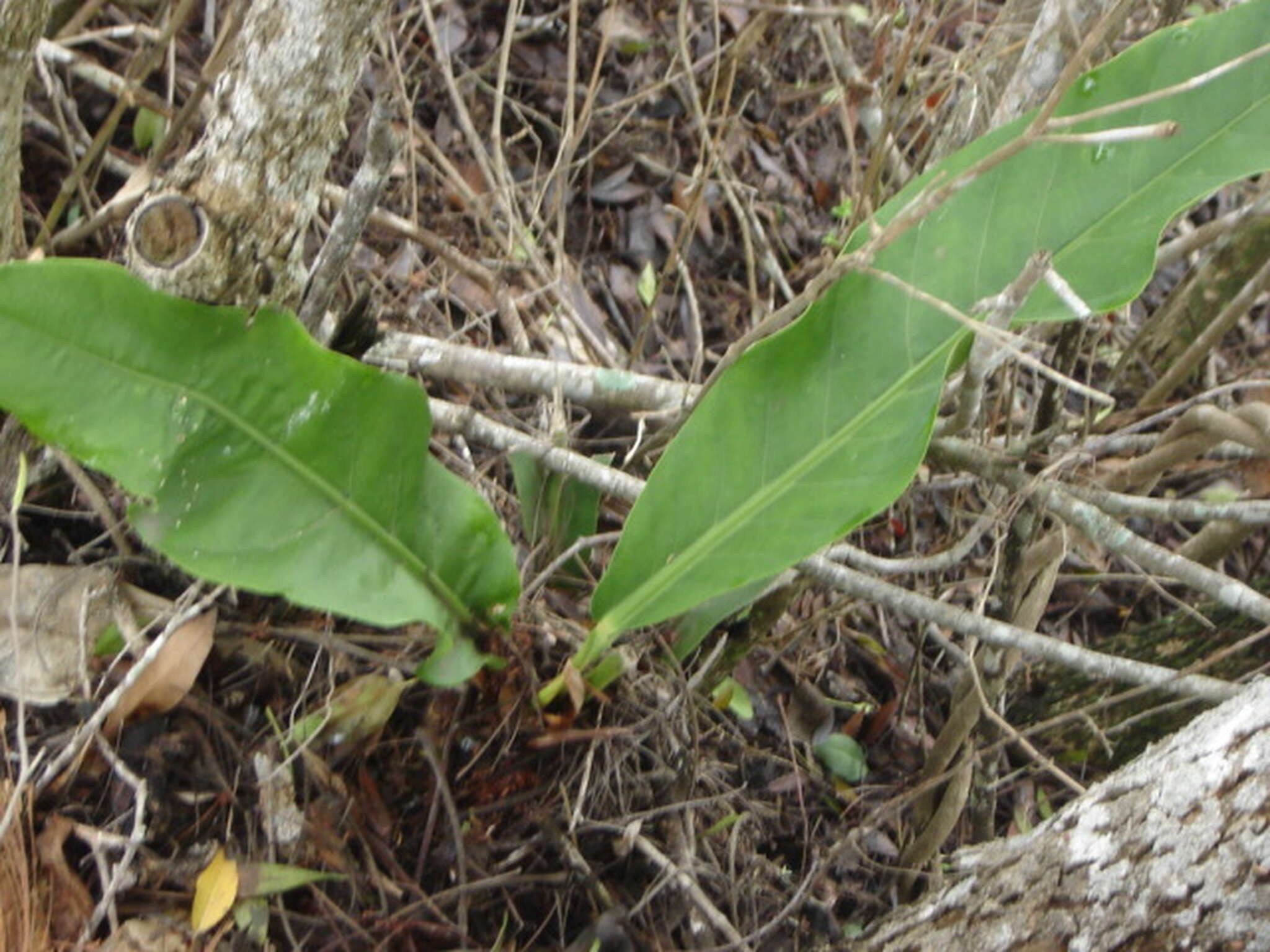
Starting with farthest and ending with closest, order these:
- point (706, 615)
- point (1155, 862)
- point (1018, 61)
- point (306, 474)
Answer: point (1018, 61)
point (706, 615)
point (306, 474)
point (1155, 862)

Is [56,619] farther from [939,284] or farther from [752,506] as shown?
[939,284]

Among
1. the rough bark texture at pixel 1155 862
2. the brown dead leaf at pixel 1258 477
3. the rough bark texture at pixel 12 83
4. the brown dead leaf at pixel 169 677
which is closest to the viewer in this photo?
the rough bark texture at pixel 1155 862

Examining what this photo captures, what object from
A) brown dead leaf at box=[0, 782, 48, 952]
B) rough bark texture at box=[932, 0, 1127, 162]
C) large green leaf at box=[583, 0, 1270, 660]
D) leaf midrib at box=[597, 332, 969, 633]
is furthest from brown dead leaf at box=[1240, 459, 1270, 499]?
brown dead leaf at box=[0, 782, 48, 952]

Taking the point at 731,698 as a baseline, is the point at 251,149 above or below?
above

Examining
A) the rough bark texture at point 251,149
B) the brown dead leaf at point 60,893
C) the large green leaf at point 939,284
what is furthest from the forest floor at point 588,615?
the large green leaf at point 939,284

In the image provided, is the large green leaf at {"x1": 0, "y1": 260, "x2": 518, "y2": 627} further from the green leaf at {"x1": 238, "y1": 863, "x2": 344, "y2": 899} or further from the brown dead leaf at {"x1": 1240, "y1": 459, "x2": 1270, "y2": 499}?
the brown dead leaf at {"x1": 1240, "y1": 459, "x2": 1270, "y2": 499}

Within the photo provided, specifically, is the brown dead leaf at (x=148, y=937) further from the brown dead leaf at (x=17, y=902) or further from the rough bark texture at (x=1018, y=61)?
the rough bark texture at (x=1018, y=61)

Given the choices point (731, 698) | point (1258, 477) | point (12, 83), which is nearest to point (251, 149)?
point (12, 83)
